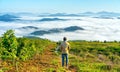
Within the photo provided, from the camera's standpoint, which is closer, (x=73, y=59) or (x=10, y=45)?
Answer: (x=10, y=45)

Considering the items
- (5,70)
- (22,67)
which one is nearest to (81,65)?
(22,67)

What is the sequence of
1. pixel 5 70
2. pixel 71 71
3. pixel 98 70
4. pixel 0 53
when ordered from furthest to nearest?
1. pixel 98 70
2. pixel 71 71
3. pixel 0 53
4. pixel 5 70

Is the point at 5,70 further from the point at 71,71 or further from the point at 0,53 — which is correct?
the point at 71,71

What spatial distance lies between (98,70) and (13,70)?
935 cm

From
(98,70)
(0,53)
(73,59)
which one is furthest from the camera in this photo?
(73,59)

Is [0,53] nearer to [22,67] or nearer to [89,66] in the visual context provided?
[22,67]

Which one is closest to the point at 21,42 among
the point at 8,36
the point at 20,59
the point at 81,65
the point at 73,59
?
the point at 20,59

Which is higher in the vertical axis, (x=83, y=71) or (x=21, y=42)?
(x=21, y=42)

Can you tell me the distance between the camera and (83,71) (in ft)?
100

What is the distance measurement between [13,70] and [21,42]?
630cm

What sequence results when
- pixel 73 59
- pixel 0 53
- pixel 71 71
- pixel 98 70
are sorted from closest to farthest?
pixel 0 53 → pixel 71 71 → pixel 98 70 → pixel 73 59

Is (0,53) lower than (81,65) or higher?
higher

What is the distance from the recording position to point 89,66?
3422 centimetres

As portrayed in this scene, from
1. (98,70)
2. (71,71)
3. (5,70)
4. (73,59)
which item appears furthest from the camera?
(73,59)
